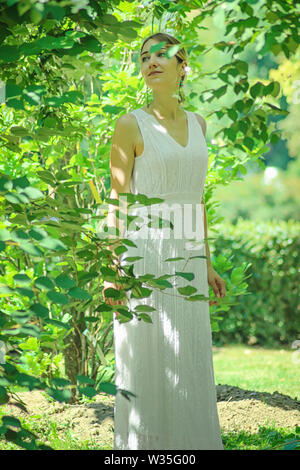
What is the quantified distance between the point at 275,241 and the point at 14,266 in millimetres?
4598

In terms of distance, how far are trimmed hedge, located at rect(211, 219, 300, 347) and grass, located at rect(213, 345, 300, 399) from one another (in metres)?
0.23

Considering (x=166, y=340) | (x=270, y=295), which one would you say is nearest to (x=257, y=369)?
(x=270, y=295)

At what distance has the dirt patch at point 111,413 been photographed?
333 centimetres

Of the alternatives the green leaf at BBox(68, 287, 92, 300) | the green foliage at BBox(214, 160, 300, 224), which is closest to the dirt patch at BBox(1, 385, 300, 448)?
the green leaf at BBox(68, 287, 92, 300)

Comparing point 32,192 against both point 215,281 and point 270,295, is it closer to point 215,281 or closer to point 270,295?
→ point 215,281

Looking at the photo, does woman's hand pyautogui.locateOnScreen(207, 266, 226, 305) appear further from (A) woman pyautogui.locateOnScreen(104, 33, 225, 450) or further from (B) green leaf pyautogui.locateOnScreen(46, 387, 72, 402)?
(B) green leaf pyautogui.locateOnScreen(46, 387, 72, 402)

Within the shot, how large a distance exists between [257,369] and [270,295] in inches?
60.6

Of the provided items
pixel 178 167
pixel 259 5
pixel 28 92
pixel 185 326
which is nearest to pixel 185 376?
pixel 185 326

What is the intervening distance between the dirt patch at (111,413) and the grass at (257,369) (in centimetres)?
102

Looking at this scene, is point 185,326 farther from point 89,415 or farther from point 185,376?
point 89,415

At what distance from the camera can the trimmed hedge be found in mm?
7332

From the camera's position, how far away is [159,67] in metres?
→ 2.41

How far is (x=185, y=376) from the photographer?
2.34 metres

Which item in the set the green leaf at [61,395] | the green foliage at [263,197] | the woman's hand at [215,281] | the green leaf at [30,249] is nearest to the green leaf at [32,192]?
the green leaf at [30,249]
